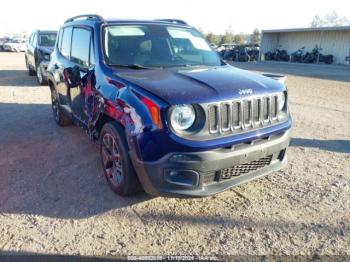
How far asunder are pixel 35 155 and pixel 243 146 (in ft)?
10.8

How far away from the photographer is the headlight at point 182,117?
2.90m

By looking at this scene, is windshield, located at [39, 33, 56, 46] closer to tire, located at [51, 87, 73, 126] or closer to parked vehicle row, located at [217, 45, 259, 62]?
tire, located at [51, 87, 73, 126]

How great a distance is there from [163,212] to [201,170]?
74 centimetres

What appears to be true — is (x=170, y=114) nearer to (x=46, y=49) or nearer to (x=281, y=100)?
(x=281, y=100)

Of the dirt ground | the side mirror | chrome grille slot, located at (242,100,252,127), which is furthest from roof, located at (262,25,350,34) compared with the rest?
chrome grille slot, located at (242,100,252,127)

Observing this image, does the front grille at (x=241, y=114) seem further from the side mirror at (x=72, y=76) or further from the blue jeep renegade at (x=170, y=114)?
the side mirror at (x=72, y=76)

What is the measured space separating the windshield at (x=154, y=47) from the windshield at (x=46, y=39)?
8.45 metres

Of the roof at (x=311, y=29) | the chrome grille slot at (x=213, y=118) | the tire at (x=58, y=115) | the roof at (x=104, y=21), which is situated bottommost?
the tire at (x=58, y=115)

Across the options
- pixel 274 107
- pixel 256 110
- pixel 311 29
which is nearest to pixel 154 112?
pixel 256 110

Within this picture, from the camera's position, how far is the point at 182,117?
2963 millimetres

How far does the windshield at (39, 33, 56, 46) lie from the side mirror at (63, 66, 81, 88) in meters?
7.54

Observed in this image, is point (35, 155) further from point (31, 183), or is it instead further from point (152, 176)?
point (152, 176)

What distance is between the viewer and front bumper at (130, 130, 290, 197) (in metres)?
2.90

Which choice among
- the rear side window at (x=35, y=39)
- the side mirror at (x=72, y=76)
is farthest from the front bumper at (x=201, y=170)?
the rear side window at (x=35, y=39)
